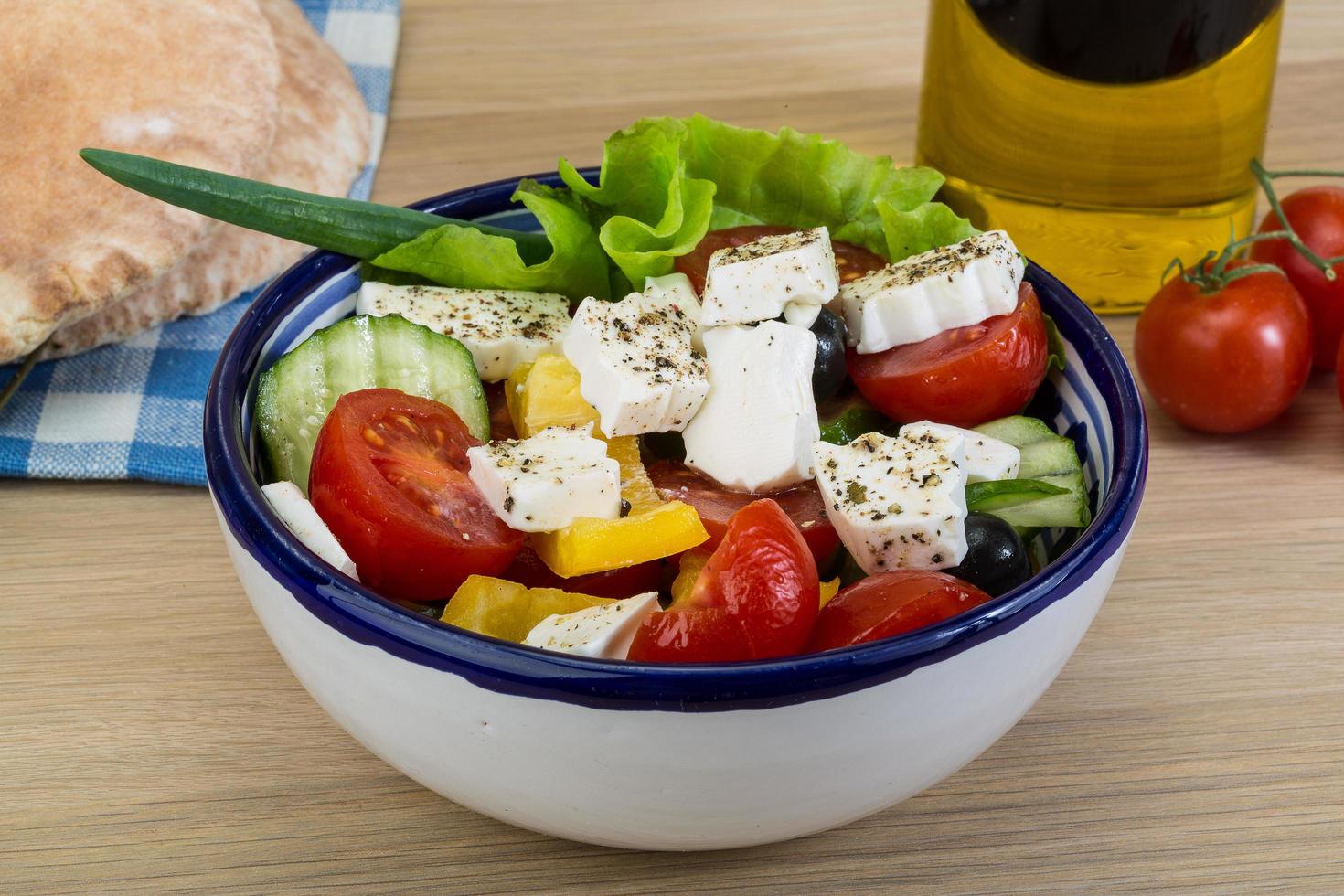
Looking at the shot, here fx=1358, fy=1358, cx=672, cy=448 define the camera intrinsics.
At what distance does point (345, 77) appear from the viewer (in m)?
2.41

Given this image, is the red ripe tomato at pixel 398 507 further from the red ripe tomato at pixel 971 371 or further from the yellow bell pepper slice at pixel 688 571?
the red ripe tomato at pixel 971 371

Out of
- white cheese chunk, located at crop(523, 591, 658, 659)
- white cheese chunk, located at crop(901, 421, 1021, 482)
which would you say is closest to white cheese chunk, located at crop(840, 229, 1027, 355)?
white cheese chunk, located at crop(901, 421, 1021, 482)

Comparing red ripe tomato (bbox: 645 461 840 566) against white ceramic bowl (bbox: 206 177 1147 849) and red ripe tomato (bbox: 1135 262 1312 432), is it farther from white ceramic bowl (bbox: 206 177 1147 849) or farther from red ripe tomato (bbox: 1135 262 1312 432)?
red ripe tomato (bbox: 1135 262 1312 432)

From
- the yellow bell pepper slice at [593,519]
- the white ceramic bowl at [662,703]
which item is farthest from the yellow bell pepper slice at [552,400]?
the white ceramic bowl at [662,703]

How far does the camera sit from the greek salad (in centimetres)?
112

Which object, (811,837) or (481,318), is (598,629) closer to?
(811,837)

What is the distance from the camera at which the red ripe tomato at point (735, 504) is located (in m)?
1.25

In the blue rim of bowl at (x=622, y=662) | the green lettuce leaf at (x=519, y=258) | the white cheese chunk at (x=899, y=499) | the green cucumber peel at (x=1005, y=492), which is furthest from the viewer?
the green lettuce leaf at (x=519, y=258)

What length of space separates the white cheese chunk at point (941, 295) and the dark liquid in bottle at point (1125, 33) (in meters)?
0.61

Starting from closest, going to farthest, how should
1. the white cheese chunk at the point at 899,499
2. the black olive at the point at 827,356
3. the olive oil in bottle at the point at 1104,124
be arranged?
the white cheese chunk at the point at 899,499, the black olive at the point at 827,356, the olive oil in bottle at the point at 1104,124

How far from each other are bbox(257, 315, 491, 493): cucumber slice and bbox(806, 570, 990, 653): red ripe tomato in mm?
469

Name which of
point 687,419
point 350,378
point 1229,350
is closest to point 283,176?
point 350,378

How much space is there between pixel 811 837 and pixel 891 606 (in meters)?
0.32

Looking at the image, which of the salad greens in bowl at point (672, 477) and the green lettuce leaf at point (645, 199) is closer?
the salad greens in bowl at point (672, 477)
